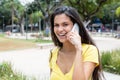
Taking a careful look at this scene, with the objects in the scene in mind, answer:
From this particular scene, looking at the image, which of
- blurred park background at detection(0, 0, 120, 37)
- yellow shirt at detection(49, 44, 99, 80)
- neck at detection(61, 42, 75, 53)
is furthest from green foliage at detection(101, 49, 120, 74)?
yellow shirt at detection(49, 44, 99, 80)

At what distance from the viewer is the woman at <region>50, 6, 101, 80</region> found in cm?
209

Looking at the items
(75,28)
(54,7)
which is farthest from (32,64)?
(75,28)

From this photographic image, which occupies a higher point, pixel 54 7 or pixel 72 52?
pixel 54 7

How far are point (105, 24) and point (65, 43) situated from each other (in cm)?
6823

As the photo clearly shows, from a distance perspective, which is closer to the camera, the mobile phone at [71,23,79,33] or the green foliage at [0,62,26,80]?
the mobile phone at [71,23,79,33]

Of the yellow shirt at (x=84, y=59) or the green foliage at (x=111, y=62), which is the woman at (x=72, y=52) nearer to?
the yellow shirt at (x=84, y=59)

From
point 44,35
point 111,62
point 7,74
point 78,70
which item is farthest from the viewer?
point 44,35

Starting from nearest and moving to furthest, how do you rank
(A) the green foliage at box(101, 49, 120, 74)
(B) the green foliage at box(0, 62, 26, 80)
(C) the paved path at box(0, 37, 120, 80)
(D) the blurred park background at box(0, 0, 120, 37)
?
(B) the green foliage at box(0, 62, 26, 80)
(C) the paved path at box(0, 37, 120, 80)
(A) the green foliage at box(101, 49, 120, 74)
(D) the blurred park background at box(0, 0, 120, 37)

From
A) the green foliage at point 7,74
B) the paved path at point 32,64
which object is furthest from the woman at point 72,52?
the paved path at point 32,64

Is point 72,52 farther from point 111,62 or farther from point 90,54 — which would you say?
point 111,62

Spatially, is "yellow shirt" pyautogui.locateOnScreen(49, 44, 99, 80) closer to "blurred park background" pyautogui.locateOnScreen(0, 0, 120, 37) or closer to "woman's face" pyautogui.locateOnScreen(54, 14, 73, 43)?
"woman's face" pyautogui.locateOnScreen(54, 14, 73, 43)

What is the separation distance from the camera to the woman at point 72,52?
209 centimetres

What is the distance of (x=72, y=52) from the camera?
7.53 ft

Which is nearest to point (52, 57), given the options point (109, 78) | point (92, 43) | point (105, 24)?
point (92, 43)
